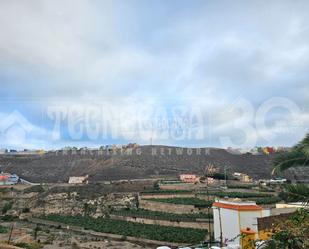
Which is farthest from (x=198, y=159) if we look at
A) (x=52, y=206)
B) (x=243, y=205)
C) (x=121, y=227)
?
(x=243, y=205)

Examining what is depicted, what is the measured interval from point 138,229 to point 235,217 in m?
21.2

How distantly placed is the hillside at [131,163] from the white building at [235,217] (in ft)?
195

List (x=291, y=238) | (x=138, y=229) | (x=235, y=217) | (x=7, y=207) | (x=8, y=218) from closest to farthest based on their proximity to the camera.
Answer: (x=291, y=238), (x=235, y=217), (x=138, y=229), (x=8, y=218), (x=7, y=207)


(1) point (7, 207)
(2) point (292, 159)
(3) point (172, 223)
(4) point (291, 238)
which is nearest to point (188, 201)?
(3) point (172, 223)

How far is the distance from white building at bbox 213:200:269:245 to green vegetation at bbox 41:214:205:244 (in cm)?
1108

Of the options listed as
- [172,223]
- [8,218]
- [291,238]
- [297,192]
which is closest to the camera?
[291,238]

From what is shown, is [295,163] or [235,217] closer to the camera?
[295,163]

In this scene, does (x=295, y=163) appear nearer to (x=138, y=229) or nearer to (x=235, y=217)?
(x=235, y=217)

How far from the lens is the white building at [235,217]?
50.9ft

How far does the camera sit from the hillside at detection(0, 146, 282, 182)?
80.4 metres

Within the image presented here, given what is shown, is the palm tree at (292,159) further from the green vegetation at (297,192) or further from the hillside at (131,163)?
the hillside at (131,163)

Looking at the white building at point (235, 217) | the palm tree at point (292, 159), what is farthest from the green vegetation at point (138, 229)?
the palm tree at point (292, 159)

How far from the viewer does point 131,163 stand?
85.9 meters

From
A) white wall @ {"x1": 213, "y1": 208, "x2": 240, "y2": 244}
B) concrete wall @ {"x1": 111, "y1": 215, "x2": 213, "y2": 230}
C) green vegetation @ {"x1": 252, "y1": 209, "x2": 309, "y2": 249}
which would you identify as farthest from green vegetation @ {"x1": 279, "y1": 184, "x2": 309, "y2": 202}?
concrete wall @ {"x1": 111, "y1": 215, "x2": 213, "y2": 230}
